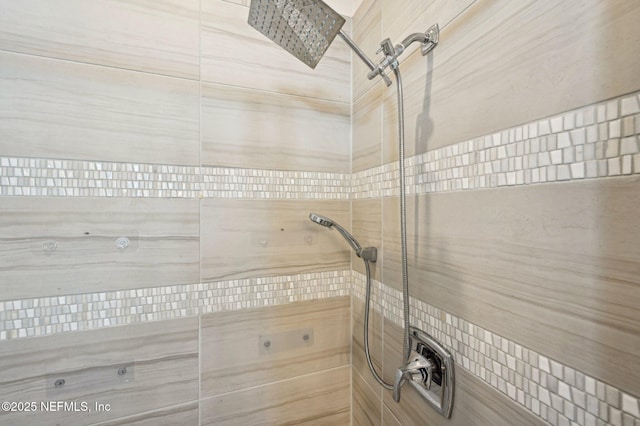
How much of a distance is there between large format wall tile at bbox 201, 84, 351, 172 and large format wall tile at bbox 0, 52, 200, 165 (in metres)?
0.07

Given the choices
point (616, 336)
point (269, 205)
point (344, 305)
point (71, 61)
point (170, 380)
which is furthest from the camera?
point (344, 305)

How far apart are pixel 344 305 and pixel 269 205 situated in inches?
21.7

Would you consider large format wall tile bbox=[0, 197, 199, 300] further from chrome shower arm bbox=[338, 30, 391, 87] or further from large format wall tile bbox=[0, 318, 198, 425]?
Answer: chrome shower arm bbox=[338, 30, 391, 87]

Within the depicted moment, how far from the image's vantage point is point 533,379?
1.71 feet

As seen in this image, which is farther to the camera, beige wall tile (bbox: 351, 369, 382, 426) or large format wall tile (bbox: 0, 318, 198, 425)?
beige wall tile (bbox: 351, 369, 382, 426)

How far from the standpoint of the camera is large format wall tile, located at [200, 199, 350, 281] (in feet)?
3.33

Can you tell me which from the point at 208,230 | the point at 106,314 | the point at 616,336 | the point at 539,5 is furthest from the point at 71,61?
the point at 616,336

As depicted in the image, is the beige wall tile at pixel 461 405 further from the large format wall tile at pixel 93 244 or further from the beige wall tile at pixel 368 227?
the large format wall tile at pixel 93 244

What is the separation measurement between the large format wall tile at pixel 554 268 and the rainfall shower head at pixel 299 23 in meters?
0.55

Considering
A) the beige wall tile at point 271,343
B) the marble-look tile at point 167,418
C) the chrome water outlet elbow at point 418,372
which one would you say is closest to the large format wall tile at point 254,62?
the beige wall tile at point 271,343

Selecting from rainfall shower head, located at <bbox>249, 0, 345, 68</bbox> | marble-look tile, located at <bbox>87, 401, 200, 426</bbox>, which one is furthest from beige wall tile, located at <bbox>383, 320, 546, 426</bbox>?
rainfall shower head, located at <bbox>249, 0, 345, 68</bbox>

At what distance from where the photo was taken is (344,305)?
1.21 m

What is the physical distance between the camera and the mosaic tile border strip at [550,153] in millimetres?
401

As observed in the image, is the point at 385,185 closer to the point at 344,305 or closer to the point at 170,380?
the point at 344,305
